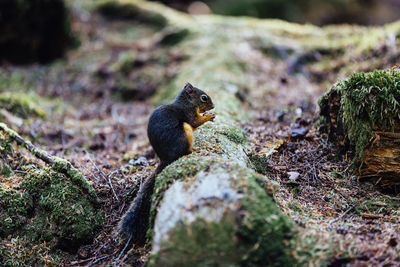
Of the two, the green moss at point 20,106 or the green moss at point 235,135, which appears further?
the green moss at point 20,106

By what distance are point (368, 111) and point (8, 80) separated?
850 cm

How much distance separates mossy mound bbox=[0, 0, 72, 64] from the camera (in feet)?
29.3

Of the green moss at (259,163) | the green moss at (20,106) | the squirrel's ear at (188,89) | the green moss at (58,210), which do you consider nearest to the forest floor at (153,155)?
the green moss at (259,163)

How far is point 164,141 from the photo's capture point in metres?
3.32

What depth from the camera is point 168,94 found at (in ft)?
23.5

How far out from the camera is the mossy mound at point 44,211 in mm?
3180

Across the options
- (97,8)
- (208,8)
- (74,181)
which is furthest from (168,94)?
(208,8)

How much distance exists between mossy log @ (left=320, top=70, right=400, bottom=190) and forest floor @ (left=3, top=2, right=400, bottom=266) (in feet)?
0.68

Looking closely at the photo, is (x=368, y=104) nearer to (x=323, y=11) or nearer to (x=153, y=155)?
(x=153, y=155)

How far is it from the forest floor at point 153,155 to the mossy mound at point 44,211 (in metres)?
0.17

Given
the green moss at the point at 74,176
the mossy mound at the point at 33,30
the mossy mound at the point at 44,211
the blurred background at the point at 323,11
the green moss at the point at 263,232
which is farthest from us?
the blurred background at the point at 323,11

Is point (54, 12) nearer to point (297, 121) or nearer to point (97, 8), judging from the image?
point (97, 8)

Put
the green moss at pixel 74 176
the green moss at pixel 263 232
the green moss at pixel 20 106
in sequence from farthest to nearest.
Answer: the green moss at pixel 20 106, the green moss at pixel 74 176, the green moss at pixel 263 232

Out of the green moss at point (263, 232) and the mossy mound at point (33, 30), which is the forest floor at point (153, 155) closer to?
the green moss at point (263, 232)
